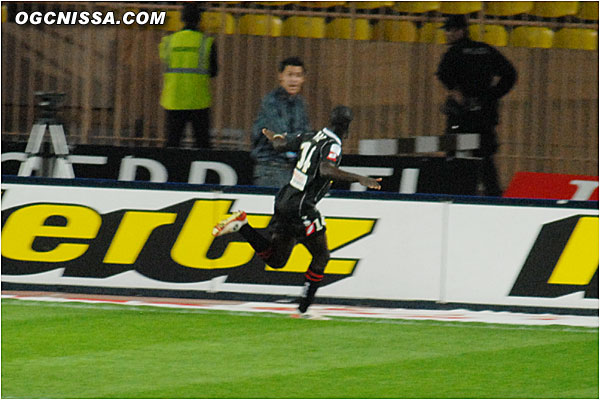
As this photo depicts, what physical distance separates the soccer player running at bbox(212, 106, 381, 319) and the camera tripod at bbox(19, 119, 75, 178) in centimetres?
403

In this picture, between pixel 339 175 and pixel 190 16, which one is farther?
pixel 190 16

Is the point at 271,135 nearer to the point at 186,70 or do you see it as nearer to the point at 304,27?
the point at 186,70

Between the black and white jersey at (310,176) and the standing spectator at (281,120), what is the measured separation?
45.7 inches

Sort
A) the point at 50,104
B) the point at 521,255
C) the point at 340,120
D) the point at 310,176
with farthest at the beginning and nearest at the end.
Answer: the point at 50,104 → the point at 521,255 → the point at 310,176 → the point at 340,120

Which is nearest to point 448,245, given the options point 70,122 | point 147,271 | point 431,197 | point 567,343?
point 431,197

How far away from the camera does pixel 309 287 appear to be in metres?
10.3

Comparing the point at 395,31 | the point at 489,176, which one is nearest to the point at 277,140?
the point at 489,176

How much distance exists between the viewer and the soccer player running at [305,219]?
10.1 metres

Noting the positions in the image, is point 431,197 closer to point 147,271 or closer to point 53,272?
point 147,271

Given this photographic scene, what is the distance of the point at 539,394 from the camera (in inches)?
292

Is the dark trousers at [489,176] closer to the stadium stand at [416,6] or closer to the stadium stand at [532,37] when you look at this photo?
the stadium stand at [532,37]

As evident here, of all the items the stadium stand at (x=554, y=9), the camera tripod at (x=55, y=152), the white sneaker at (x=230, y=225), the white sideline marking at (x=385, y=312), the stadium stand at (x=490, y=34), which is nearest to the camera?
the white sneaker at (x=230, y=225)

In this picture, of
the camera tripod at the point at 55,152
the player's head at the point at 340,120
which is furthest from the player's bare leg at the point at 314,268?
the camera tripod at the point at 55,152

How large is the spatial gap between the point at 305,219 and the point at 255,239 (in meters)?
0.48
